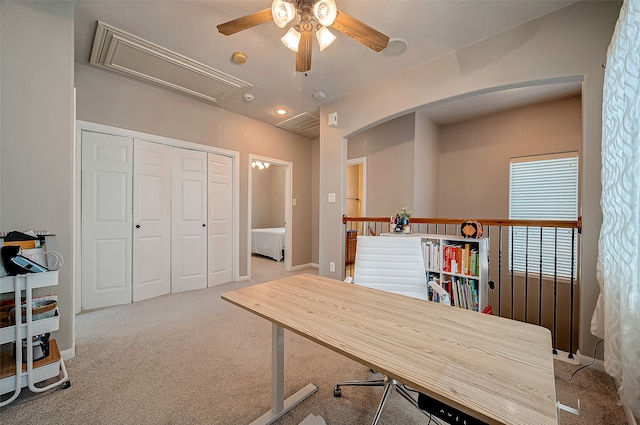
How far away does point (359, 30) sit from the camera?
178 cm

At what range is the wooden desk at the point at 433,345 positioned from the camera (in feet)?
2.05

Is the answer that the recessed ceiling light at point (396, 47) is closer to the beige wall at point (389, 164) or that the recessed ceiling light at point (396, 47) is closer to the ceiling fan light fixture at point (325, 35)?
the ceiling fan light fixture at point (325, 35)

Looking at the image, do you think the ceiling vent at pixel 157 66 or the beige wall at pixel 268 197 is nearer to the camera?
the ceiling vent at pixel 157 66

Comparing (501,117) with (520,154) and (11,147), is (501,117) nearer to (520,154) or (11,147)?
(520,154)

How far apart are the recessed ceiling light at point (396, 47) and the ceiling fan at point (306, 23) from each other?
678mm

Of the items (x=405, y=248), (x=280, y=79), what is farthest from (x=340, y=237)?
(x=280, y=79)

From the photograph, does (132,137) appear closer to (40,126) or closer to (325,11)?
(40,126)

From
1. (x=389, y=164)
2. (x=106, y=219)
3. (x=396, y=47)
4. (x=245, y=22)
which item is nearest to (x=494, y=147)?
(x=389, y=164)

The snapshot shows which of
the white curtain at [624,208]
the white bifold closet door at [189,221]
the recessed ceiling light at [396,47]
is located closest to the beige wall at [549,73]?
the recessed ceiling light at [396,47]

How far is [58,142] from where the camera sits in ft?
6.48

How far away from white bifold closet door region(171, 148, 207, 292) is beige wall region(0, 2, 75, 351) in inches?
62.9

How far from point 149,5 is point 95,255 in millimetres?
2595

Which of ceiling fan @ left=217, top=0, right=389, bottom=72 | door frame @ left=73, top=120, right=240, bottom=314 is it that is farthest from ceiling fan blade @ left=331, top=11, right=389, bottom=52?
door frame @ left=73, top=120, right=240, bottom=314

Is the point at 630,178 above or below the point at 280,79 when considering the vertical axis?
below
